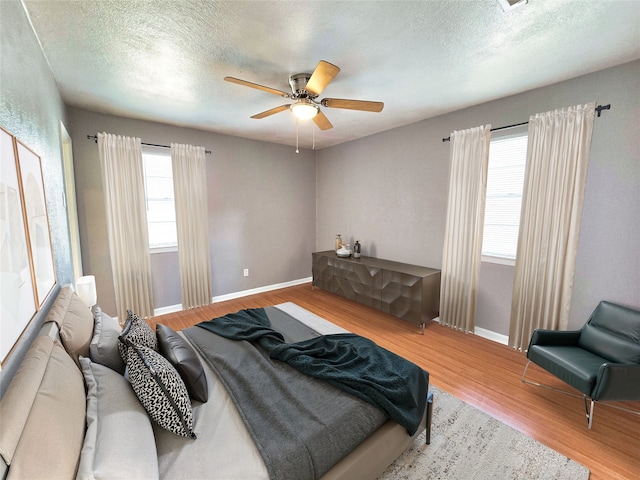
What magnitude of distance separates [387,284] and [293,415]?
257 centimetres

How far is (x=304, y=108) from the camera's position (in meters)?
2.32

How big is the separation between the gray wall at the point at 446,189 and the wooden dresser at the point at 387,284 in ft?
1.23

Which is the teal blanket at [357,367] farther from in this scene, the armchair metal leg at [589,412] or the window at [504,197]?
the window at [504,197]

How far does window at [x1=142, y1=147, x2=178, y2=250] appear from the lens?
147 inches

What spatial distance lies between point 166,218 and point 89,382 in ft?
10.1

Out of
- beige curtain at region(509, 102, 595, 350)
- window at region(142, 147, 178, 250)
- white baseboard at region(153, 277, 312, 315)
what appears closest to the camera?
beige curtain at region(509, 102, 595, 350)

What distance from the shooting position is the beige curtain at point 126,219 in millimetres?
3357

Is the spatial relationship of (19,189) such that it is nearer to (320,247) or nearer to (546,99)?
(546,99)

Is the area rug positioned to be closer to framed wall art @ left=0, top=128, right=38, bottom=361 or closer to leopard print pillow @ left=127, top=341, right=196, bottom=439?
leopard print pillow @ left=127, top=341, right=196, bottom=439

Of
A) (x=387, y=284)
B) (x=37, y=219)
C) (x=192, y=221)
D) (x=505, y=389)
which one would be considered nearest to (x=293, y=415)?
(x=37, y=219)

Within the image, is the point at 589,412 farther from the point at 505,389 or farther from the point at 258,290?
the point at 258,290

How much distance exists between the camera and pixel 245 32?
1.81 m

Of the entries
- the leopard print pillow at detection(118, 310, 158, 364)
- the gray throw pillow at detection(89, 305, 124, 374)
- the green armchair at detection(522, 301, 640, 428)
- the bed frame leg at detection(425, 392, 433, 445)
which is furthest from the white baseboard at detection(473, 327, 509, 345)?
the gray throw pillow at detection(89, 305, 124, 374)

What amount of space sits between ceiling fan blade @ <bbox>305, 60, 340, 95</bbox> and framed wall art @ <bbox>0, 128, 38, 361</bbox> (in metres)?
1.61
